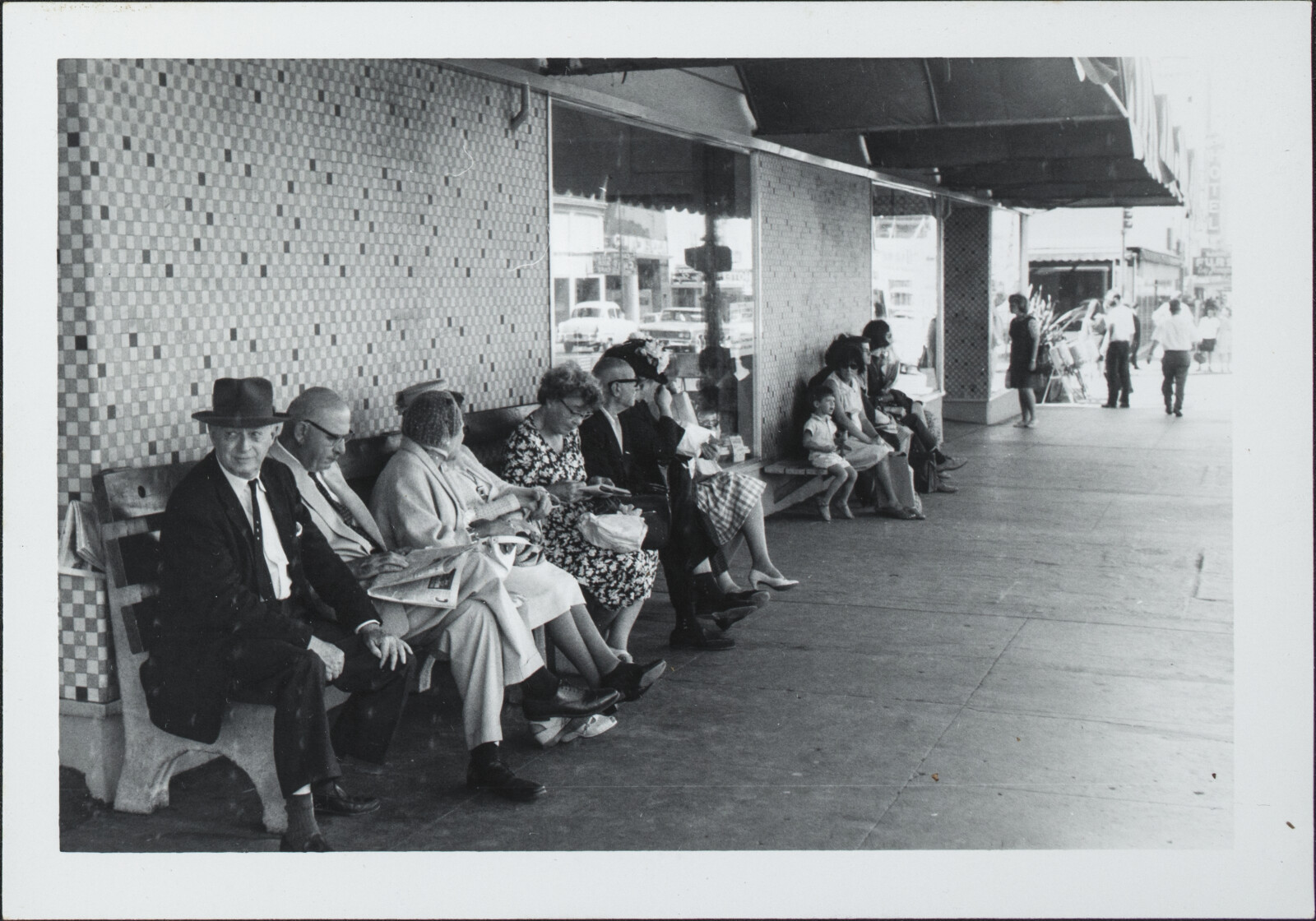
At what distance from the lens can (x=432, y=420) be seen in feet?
14.7

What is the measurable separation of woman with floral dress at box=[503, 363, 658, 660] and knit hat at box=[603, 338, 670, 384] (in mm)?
805

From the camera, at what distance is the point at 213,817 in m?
3.90

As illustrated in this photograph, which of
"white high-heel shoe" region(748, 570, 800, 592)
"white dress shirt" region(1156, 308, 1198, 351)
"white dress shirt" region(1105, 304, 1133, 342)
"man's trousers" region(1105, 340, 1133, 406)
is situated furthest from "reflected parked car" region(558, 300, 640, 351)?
"man's trousers" region(1105, 340, 1133, 406)

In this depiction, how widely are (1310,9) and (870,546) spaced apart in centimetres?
523

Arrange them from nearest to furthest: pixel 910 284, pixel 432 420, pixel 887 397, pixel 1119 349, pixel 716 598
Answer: pixel 432 420 < pixel 716 598 < pixel 887 397 < pixel 910 284 < pixel 1119 349

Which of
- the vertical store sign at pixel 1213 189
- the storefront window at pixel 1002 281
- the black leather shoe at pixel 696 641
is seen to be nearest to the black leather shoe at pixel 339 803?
the black leather shoe at pixel 696 641

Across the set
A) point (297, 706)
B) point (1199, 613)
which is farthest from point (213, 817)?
point (1199, 613)

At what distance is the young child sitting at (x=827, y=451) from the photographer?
359 inches

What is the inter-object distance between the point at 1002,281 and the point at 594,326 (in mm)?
12006

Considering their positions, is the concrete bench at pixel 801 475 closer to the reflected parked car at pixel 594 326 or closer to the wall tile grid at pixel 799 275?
the wall tile grid at pixel 799 275

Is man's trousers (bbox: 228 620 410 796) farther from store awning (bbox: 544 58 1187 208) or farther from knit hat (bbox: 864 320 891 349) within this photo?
knit hat (bbox: 864 320 891 349)

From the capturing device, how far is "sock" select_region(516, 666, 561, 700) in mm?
4406

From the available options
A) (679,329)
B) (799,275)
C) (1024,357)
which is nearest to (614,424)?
(679,329)

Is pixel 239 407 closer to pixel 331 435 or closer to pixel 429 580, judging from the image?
pixel 331 435
